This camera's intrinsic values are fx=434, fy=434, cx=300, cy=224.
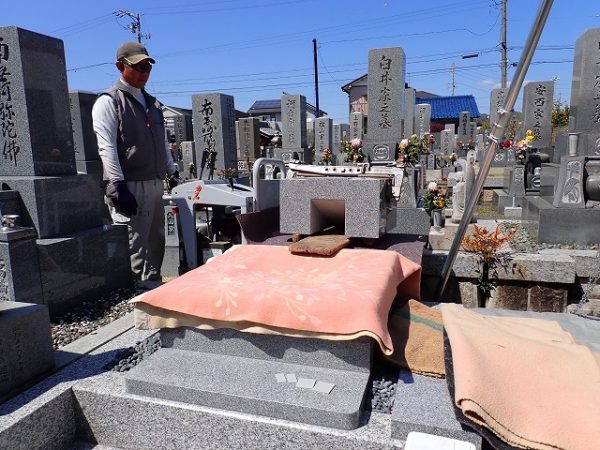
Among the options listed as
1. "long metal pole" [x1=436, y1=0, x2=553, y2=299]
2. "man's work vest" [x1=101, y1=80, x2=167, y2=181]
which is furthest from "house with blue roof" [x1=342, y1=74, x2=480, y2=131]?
"long metal pole" [x1=436, y1=0, x2=553, y2=299]

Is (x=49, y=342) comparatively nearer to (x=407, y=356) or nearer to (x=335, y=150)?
(x=407, y=356)

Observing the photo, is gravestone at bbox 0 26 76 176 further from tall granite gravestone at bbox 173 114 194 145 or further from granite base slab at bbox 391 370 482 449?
tall granite gravestone at bbox 173 114 194 145

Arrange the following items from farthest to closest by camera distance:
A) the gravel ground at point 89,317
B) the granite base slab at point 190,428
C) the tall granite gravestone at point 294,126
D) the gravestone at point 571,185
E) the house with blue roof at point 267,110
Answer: the house with blue roof at point 267,110 < the tall granite gravestone at point 294,126 < the gravestone at point 571,185 < the gravel ground at point 89,317 < the granite base slab at point 190,428

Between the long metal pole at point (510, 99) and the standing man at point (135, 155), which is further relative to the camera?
the standing man at point (135, 155)

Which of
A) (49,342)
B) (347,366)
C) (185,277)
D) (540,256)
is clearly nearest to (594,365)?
(347,366)

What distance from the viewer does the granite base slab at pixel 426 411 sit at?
1.72 meters

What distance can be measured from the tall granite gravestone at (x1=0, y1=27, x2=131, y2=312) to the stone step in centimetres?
135

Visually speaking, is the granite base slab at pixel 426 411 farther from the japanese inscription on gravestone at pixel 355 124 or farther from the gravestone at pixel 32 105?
the japanese inscription on gravestone at pixel 355 124

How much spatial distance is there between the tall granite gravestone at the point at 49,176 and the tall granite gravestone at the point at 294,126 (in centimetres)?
1216

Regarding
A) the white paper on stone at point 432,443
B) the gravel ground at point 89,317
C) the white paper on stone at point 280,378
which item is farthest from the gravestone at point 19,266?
the white paper on stone at point 432,443

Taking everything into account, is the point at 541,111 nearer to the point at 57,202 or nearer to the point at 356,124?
the point at 356,124

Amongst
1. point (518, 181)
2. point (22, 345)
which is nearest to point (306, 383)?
point (22, 345)

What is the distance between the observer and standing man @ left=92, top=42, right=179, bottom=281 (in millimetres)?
3473

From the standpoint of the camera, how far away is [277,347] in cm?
225
